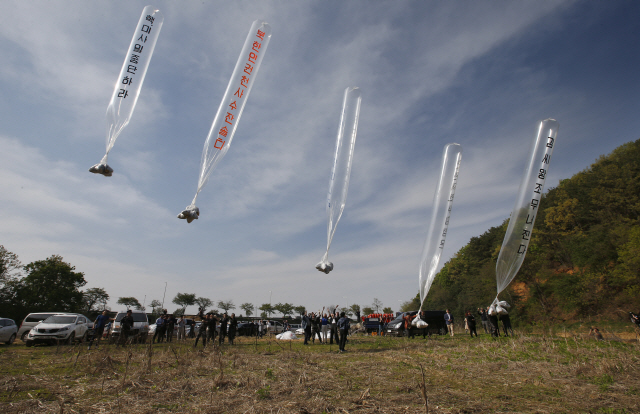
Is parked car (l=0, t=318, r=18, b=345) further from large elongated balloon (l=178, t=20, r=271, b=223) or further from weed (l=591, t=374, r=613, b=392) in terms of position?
weed (l=591, t=374, r=613, b=392)

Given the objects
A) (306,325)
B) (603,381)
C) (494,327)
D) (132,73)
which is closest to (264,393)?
(603,381)

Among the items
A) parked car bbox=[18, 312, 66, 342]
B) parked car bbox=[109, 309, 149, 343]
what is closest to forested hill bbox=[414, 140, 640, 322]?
parked car bbox=[109, 309, 149, 343]

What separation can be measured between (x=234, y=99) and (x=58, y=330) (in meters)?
14.2

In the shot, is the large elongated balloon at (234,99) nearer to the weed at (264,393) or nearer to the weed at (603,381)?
the weed at (264,393)

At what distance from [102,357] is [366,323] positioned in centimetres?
2634

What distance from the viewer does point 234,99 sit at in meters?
9.44

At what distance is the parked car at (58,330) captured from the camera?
47.2ft

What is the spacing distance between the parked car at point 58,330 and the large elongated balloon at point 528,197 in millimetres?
16980

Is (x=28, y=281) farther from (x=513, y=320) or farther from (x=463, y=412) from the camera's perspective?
(x=513, y=320)

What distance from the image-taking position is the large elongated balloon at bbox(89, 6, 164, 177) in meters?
8.71

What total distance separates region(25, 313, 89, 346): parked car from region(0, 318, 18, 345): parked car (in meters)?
2.13

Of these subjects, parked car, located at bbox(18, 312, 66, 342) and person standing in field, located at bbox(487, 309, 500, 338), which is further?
parked car, located at bbox(18, 312, 66, 342)

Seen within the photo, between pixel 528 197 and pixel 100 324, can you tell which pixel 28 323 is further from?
pixel 528 197

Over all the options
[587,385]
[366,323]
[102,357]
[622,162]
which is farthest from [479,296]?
[102,357]
